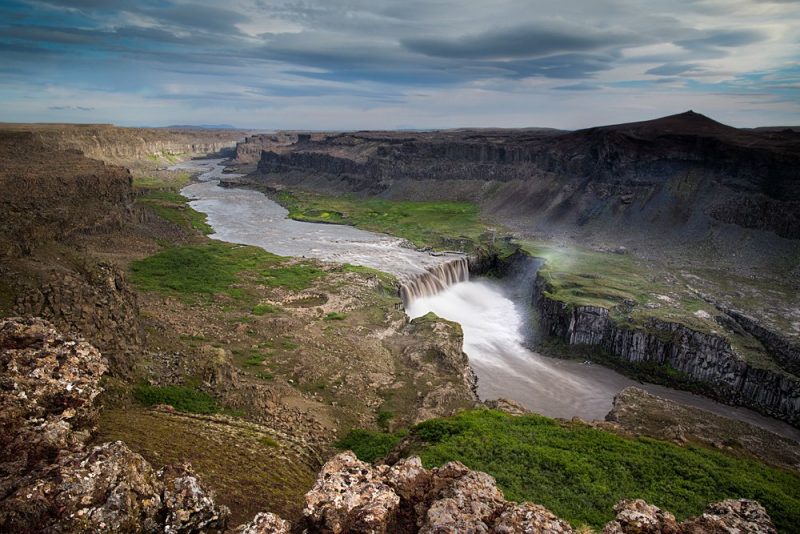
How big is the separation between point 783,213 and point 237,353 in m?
64.5

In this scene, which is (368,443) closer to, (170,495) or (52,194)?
(170,495)

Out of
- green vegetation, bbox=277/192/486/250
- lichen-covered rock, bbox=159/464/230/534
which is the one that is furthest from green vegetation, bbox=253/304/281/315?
green vegetation, bbox=277/192/486/250

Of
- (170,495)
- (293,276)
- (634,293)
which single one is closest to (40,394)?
(170,495)

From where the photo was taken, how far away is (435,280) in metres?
59.0

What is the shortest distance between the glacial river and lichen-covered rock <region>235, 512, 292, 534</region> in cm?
2624

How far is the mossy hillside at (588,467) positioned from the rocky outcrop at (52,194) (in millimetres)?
26020

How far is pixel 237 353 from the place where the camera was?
106ft

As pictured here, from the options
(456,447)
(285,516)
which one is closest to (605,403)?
(456,447)

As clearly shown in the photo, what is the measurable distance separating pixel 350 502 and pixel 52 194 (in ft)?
176

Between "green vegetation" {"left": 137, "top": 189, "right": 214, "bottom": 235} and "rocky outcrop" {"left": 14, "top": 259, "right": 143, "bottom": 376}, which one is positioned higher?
"rocky outcrop" {"left": 14, "top": 259, "right": 143, "bottom": 376}

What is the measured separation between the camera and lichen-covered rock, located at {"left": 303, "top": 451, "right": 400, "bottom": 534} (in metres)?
9.17

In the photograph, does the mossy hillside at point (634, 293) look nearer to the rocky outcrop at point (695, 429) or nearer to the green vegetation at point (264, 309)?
the rocky outcrop at point (695, 429)

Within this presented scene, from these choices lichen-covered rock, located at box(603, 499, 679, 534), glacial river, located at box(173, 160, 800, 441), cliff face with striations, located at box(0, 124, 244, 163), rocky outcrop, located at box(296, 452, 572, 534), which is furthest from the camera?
cliff face with striations, located at box(0, 124, 244, 163)

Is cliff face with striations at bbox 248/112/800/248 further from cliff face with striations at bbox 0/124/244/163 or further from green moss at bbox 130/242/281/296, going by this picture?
cliff face with striations at bbox 0/124/244/163
